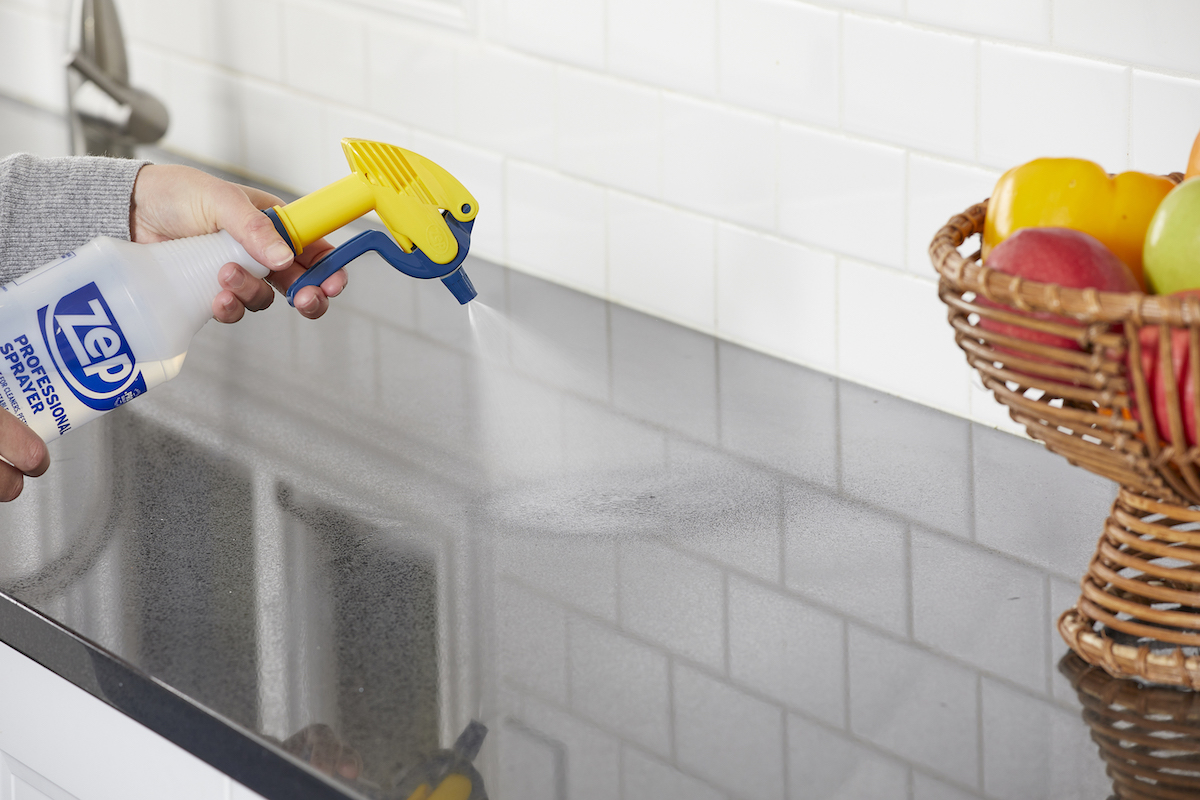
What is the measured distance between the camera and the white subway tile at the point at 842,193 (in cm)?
104

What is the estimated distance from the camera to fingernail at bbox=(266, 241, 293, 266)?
82cm

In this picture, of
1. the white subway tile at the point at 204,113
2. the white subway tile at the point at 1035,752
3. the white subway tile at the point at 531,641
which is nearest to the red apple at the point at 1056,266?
the white subway tile at the point at 1035,752

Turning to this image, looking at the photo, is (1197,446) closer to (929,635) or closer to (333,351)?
(929,635)

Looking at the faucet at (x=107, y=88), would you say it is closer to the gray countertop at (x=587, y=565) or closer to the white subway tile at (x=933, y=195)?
the gray countertop at (x=587, y=565)

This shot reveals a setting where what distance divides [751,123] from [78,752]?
70 cm

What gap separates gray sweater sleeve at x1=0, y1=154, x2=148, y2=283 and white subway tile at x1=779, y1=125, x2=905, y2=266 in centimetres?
51

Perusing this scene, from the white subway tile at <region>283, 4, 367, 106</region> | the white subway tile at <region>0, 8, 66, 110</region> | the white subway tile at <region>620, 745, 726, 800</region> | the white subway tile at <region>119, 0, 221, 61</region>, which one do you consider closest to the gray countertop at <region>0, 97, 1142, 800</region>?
the white subway tile at <region>620, 745, 726, 800</region>

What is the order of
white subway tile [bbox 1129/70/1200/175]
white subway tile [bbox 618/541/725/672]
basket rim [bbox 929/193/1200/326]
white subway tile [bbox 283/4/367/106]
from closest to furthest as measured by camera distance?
basket rim [bbox 929/193/1200/326] < white subway tile [bbox 618/541/725/672] < white subway tile [bbox 1129/70/1200/175] < white subway tile [bbox 283/4/367/106]

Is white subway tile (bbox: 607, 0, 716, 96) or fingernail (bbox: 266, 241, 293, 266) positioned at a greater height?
white subway tile (bbox: 607, 0, 716, 96)

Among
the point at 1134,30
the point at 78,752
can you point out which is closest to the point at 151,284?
the point at 78,752

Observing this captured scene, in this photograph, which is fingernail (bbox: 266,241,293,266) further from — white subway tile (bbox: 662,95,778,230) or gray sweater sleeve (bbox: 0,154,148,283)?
white subway tile (bbox: 662,95,778,230)

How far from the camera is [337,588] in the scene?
808mm

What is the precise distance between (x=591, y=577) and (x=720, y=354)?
0.40 meters

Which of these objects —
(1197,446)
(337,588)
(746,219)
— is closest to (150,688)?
(337,588)
